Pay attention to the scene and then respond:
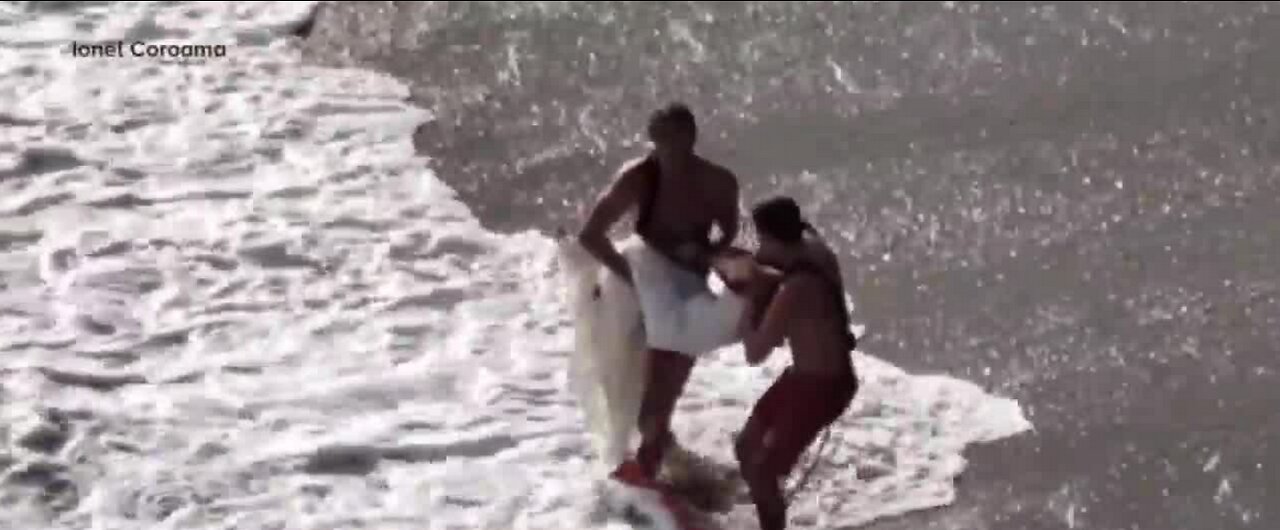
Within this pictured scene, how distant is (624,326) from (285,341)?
69.2 inches

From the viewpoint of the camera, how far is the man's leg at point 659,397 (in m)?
5.46

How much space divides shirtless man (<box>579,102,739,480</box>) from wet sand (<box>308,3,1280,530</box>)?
3.17 feet

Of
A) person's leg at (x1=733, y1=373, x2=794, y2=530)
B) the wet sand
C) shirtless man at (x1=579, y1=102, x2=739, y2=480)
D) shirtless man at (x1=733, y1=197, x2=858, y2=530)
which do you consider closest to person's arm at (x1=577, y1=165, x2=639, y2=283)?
shirtless man at (x1=579, y1=102, x2=739, y2=480)

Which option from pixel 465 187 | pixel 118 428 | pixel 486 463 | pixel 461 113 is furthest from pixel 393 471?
pixel 461 113

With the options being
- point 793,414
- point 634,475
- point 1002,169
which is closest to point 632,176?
point 793,414

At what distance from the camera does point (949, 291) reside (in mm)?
6934

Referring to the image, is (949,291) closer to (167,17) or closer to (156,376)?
(156,376)

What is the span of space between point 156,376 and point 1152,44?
5043 millimetres

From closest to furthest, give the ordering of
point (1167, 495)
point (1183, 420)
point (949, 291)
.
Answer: point (1167, 495) → point (1183, 420) → point (949, 291)

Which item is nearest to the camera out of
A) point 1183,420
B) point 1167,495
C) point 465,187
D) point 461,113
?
point 1167,495

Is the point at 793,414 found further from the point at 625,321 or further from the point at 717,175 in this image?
the point at 717,175

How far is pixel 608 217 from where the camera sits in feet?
17.4

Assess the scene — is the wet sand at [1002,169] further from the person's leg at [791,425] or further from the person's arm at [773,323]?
the person's arm at [773,323]

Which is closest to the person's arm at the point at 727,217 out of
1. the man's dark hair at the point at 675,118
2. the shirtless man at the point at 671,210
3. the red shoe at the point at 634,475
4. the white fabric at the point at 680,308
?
the shirtless man at the point at 671,210
